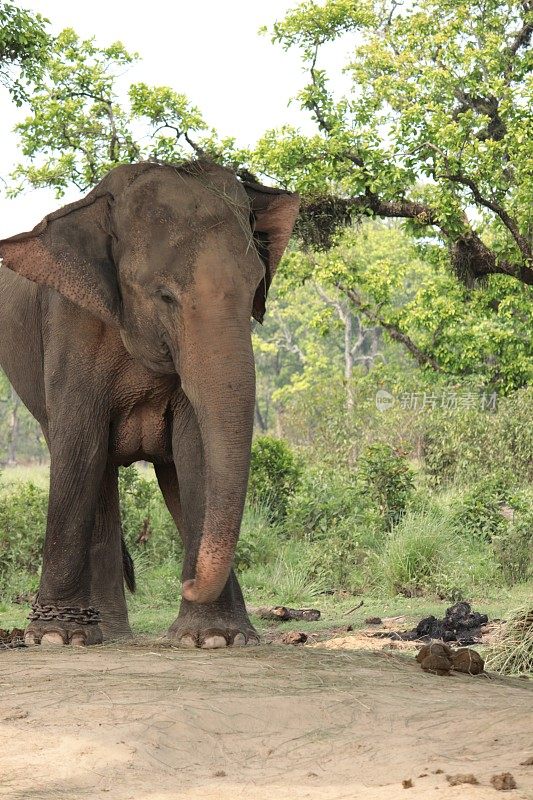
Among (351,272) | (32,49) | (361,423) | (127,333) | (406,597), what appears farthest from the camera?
(361,423)

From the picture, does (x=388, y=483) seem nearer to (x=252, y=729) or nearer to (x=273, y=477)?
(x=273, y=477)

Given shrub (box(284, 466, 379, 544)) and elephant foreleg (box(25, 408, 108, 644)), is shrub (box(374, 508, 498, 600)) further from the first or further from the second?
elephant foreleg (box(25, 408, 108, 644))

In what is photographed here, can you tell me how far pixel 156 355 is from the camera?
24.1ft

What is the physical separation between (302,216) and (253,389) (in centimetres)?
948

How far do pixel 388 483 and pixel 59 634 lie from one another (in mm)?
7269

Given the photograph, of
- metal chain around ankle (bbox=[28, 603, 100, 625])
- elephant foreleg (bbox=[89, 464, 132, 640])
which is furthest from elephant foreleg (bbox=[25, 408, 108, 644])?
elephant foreleg (bbox=[89, 464, 132, 640])

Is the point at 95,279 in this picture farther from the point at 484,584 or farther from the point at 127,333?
the point at 484,584

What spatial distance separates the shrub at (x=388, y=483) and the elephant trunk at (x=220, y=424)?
7.45 meters

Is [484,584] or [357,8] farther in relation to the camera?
[357,8]

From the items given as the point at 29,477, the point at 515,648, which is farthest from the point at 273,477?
the point at 29,477

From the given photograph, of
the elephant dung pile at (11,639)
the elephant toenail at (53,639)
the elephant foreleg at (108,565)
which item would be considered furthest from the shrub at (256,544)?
the elephant toenail at (53,639)

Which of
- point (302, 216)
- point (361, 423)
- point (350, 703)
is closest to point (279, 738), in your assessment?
point (350, 703)

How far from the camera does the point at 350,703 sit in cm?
542

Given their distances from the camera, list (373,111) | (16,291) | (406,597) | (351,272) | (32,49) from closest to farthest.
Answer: (16,291), (406,597), (32,49), (373,111), (351,272)
